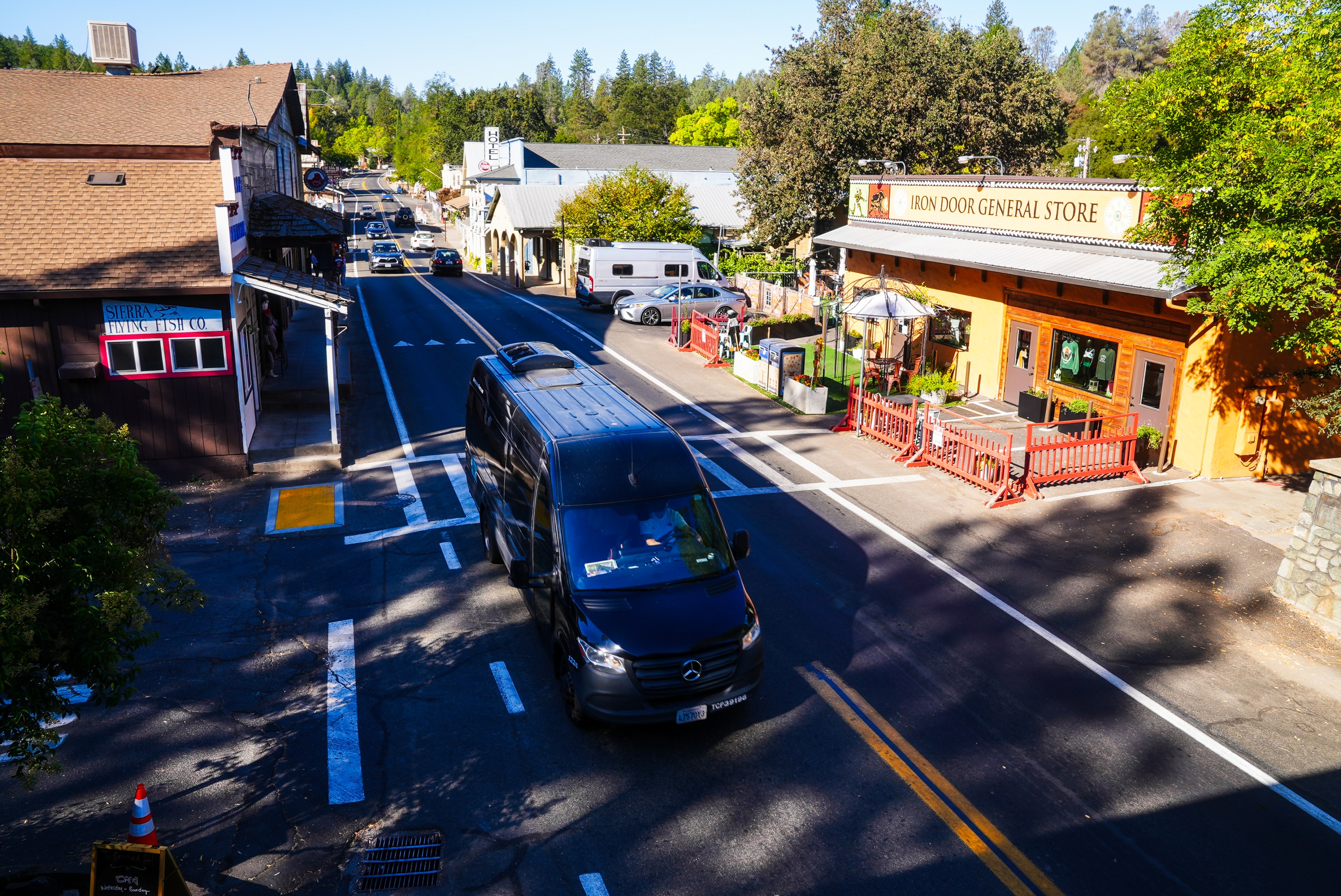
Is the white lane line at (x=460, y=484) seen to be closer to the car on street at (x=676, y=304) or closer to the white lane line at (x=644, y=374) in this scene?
the white lane line at (x=644, y=374)

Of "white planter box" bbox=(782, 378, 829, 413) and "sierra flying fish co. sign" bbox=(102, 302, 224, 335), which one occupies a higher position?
"sierra flying fish co. sign" bbox=(102, 302, 224, 335)

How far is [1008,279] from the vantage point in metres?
20.5

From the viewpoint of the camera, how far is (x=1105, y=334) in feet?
58.5

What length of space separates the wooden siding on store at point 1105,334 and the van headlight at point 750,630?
11.5 meters

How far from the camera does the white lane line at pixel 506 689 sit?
8.86 meters

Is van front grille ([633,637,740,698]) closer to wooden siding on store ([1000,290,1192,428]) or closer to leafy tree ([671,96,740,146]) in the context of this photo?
wooden siding on store ([1000,290,1192,428])

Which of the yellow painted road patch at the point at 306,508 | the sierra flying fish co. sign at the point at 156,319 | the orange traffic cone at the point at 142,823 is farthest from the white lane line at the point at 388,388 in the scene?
the orange traffic cone at the point at 142,823

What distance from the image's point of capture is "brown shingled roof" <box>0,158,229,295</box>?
14672 mm

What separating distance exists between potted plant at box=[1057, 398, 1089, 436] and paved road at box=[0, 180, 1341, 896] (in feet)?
8.94

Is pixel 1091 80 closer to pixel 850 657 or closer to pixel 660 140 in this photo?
pixel 660 140

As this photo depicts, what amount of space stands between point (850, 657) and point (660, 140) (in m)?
126

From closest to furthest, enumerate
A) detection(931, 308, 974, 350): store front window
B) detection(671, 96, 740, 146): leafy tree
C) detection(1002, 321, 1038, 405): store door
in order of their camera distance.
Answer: detection(1002, 321, 1038, 405): store door → detection(931, 308, 974, 350): store front window → detection(671, 96, 740, 146): leafy tree

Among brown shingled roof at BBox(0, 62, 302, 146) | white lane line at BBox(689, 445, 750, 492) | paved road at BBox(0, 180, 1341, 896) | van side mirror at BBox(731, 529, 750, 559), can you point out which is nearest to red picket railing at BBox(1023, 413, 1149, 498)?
paved road at BBox(0, 180, 1341, 896)

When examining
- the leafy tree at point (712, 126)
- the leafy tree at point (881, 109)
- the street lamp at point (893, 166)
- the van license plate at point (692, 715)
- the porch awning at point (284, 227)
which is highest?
the leafy tree at point (712, 126)
